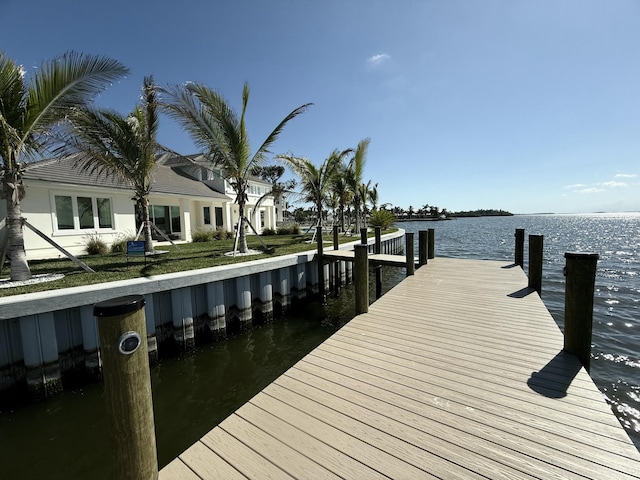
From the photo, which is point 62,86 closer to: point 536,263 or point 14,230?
point 14,230

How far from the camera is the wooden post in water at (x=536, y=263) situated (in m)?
6.42

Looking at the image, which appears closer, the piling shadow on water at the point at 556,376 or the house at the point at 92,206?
the piling shadow on water at the point at 556,376

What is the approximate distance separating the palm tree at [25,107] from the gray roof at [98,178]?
45 cm

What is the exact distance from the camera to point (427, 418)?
8.20 ft

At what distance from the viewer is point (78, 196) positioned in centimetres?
1166

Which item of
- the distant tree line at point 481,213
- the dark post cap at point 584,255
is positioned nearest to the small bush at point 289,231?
the dark post cap at point 584,255

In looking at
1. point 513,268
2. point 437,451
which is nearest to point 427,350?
point 437,451

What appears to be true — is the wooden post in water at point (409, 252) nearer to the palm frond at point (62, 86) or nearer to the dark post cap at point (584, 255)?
the dark post cap at point (584, 255)

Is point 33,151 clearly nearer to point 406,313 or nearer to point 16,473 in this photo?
point 16,473

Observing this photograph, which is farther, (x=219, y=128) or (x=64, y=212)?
(x=64, y=212)

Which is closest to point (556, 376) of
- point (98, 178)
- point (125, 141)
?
point (125, 141)

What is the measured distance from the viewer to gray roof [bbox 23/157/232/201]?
10.4 meters

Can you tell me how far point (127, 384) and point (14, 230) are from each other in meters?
6.86

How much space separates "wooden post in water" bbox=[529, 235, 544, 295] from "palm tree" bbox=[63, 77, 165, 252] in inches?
441
